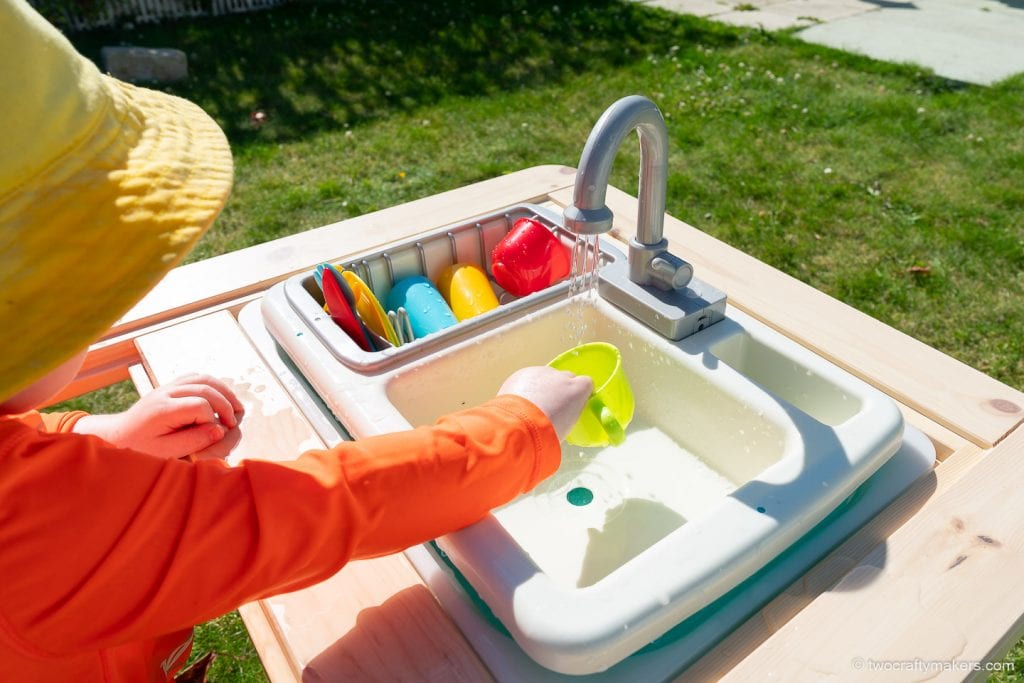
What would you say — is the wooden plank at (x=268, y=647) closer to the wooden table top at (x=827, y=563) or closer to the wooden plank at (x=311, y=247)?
the wooden table top at (x=827, y=563)

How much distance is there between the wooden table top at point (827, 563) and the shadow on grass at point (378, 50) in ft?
8.87

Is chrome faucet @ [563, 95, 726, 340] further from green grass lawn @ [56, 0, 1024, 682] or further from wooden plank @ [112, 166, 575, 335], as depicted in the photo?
green grass lawn @ [56, 0, 1024, 682]

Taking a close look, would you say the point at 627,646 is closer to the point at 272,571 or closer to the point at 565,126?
the point at 272,571

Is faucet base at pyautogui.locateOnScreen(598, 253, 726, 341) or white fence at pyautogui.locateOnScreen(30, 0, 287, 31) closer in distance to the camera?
faucet base at pyautogui.locateOnScreen(598, 253, 726, 341)

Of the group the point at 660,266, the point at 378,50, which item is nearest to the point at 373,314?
the point at 660,266

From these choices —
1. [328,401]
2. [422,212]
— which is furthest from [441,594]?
[422,212]

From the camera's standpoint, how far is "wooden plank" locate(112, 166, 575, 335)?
3.96 ft

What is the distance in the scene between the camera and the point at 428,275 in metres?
1.24

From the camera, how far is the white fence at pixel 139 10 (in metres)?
4.97

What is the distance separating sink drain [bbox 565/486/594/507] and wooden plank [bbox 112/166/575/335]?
59 centimetres

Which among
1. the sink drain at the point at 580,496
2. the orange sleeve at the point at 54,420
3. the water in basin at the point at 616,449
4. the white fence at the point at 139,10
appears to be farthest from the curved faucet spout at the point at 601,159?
the white fence at the point at 139,10

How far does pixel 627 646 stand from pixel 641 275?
20.9 inches

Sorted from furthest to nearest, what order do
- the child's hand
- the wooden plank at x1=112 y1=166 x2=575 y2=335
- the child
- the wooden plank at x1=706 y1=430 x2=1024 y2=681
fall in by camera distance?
1. the wooden plank at x1=112 y1=166 x2=575 y2=335
2. the child's hand
3. the wooden plank at x1=706 y1=430 x2=1024 y2=681
4. the child

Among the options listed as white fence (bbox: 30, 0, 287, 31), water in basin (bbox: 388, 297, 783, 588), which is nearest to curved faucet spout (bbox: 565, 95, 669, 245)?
water in basin (bbox: 388, 297, 783, 588)
